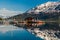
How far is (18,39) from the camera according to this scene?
17000mm

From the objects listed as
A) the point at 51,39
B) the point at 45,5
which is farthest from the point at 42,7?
the point at 51,39

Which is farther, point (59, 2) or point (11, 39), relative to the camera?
point (59, 2)

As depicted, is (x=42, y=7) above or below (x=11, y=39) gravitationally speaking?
above

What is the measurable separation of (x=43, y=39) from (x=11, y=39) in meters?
2.29

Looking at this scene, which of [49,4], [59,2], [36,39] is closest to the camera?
[36,39]

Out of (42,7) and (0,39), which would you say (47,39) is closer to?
(0,39)

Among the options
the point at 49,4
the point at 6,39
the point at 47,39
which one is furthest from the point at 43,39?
the point at 49,4

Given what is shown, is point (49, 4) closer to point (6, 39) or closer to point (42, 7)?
point (42, 7)

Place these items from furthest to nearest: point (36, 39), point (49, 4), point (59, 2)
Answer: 1. point (49, 4)
2. point (59, 2)
3. point (36, 39)

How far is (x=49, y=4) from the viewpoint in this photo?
170 meters

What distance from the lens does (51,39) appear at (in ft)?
56.5

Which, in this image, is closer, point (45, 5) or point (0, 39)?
point (0, 39)

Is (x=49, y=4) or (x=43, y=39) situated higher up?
(x=49, y=4)

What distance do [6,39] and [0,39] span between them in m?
0.47
